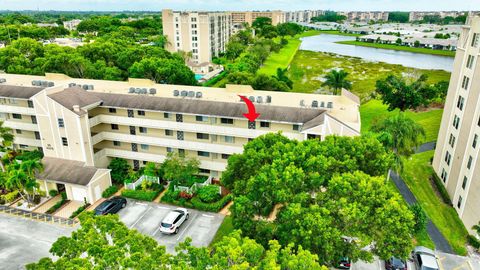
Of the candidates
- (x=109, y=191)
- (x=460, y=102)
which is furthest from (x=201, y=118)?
(x=460, y=102)

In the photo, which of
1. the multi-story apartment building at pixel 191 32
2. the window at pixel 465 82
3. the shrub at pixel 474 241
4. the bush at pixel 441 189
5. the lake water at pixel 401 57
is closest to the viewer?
the shrub at pixel 474 241

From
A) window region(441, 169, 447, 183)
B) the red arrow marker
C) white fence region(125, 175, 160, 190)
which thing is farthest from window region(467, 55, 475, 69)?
white fence region(125, 175, 160, 190)

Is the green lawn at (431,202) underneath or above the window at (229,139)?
underneath

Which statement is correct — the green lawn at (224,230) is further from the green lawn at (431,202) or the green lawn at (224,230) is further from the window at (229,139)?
the green lawn at (431,202)

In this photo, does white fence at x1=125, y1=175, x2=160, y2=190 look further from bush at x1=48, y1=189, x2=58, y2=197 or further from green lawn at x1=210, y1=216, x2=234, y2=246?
green lawn at x1=210, y1=216, x2=234, y2=246

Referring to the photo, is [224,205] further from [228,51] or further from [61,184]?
[228,51]

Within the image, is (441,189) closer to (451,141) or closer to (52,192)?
(451,141)

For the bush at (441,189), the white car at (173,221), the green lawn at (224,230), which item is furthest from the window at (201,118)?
→ the bush at (441,189)
